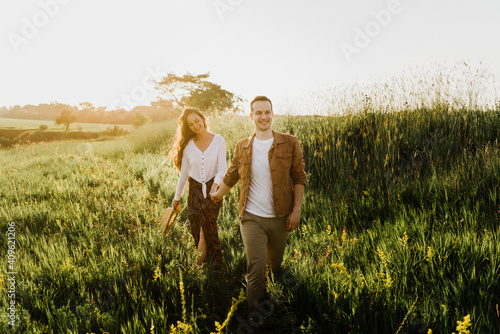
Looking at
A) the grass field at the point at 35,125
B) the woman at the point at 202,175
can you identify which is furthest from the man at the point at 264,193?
the grass field at the point at 35,125

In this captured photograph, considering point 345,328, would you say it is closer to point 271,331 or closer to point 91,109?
point 271,331

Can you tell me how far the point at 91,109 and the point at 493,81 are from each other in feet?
104

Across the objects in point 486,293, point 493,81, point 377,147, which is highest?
point 493,81

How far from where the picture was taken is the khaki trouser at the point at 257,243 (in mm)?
→ 2443

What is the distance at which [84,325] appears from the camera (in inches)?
91.4

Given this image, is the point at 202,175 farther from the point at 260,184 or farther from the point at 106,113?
the point at 106,113

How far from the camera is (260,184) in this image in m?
2.58

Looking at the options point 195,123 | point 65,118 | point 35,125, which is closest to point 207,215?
point 195,123

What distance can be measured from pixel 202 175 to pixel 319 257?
1.61 meters

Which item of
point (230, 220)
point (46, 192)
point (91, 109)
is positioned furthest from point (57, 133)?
point (230, 220)

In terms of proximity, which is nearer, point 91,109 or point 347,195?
point 347,195

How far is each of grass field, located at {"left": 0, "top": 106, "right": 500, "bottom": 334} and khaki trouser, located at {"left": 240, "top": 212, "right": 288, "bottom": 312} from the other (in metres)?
0.13

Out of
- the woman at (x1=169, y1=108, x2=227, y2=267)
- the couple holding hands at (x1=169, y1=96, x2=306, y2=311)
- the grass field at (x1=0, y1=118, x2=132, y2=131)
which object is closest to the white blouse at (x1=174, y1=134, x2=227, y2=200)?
the woman at (x1=169, y1=108, x2=227, y2=267)

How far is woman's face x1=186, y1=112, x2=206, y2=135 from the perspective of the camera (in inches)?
136
